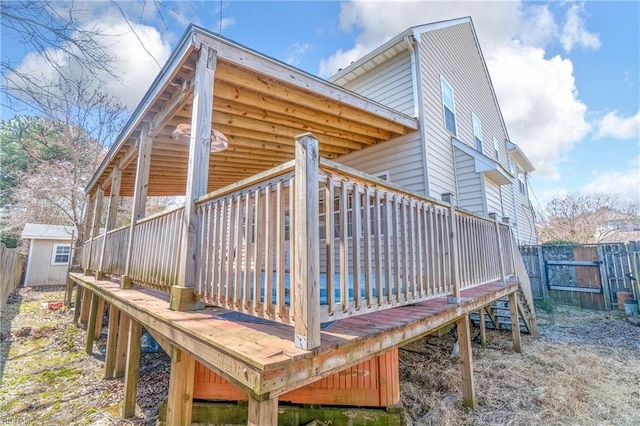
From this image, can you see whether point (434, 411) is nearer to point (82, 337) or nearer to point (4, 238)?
point (82, 337)

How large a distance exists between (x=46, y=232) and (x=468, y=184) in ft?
74.6

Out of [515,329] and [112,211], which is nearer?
[515,329]

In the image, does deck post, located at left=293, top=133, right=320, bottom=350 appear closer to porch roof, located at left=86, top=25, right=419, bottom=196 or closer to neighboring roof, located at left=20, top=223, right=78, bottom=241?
porch roof, located at left=86, top=25, right=419, bottom=196

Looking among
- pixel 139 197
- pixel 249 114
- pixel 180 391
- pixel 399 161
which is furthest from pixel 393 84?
pixel 180 391

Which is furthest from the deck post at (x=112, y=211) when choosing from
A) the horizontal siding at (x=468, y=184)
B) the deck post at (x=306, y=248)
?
the horizontal siding at (x=468, y=184)

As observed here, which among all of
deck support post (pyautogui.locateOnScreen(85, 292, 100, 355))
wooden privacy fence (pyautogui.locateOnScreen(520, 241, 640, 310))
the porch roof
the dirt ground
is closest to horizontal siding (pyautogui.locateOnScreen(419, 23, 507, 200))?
the porch roof

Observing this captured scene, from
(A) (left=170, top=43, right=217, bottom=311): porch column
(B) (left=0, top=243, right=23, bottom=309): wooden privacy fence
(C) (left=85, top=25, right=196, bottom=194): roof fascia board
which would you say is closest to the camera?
(A) (left=170, top=43, right=217, bottom=311): porch column

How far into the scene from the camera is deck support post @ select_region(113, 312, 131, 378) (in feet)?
14.3

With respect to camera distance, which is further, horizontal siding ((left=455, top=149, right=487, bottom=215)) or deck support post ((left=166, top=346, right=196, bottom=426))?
horizontal siding ((left=455, top=149, right=487, bottom=215))

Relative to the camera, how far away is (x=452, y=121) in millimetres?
7809

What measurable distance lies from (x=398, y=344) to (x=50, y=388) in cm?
551

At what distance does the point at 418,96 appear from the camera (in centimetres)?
632

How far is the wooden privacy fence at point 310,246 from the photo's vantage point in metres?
1.63

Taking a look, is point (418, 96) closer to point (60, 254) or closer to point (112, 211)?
point (112, 211)
